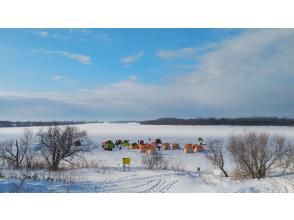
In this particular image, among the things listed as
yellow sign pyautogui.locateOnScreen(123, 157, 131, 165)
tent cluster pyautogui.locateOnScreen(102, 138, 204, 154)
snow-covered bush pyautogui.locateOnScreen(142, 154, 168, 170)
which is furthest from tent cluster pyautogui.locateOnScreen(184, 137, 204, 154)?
yellow sign pyautogui.locateOnScreen(123, 157, 131, 165)

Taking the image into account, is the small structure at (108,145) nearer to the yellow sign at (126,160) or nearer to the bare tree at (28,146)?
the yellow sign at (126,160)

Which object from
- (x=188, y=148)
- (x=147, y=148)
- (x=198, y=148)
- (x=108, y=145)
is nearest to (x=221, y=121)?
(x=198, y=148)

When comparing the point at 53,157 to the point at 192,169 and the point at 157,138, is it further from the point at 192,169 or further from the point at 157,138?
the point at 192,169

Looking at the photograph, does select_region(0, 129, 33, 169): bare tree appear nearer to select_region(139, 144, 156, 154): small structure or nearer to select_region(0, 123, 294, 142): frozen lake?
select_region(0, 123, 294, 142): frozen lake

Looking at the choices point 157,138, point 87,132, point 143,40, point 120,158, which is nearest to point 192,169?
point 157,138

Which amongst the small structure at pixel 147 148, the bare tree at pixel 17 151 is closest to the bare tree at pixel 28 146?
the bare tree at pixel 17 151
